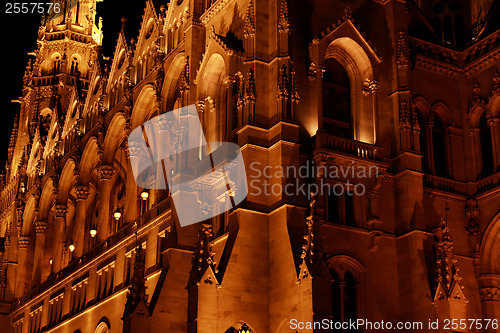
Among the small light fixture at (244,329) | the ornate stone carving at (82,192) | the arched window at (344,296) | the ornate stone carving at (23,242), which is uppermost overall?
the ornate stone carving at (82,192)

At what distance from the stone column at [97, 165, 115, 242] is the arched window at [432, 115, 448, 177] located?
21.0 meters

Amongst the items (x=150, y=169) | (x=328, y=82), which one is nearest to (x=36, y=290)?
(x=150, y=169)

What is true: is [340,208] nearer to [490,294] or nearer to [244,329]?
[244,329]

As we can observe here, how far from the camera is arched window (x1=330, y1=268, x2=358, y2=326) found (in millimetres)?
35806

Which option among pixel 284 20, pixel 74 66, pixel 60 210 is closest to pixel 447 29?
pixel 284 20

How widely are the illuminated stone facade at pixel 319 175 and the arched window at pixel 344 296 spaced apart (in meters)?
0.06

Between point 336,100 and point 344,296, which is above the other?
point 336,100

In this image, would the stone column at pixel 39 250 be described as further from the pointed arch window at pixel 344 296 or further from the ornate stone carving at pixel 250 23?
the pointed arch window at pixel 344 296

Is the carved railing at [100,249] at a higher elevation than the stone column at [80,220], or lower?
lower

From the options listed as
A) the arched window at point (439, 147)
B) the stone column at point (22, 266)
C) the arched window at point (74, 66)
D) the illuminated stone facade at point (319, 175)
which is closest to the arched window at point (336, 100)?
the illuminated stone facade at point (319, 175)

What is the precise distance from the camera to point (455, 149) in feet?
137

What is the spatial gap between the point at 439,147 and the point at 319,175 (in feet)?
28.6

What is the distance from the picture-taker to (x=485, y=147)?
4150 cm

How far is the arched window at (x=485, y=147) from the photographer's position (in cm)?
4094
